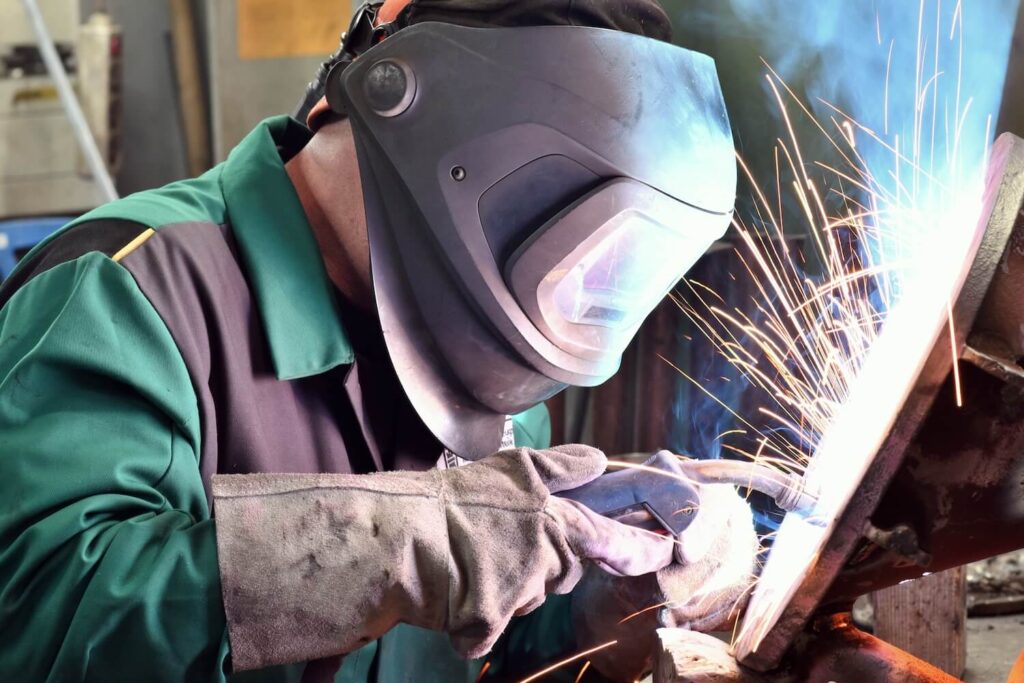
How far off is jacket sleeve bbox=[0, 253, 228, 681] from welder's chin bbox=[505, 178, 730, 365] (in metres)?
0.55

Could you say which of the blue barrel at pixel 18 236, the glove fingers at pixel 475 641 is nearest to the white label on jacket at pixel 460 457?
the glove fingers at pixel 475 641

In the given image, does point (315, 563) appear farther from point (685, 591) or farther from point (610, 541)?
point (685, 591)

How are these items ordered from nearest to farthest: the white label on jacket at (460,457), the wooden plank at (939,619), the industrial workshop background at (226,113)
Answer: the white label on jacket at (460,457) → the wooden plank at (939,619) → the industrial workshop background at (226,113)

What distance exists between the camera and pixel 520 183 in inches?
64.8

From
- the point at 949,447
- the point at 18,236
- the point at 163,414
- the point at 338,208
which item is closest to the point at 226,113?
the point at 18,236

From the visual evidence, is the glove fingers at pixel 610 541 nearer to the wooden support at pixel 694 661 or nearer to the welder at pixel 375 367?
the welder at pixel 375 367

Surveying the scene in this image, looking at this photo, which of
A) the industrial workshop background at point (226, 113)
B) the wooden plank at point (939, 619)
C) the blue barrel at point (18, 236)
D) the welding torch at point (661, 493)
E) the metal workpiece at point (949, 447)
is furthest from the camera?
the blue barrel at point (18, 236)

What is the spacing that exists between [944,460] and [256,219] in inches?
41.3

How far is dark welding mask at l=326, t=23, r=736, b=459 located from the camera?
1614 mm

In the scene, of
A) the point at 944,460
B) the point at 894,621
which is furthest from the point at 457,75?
the point at 894,621

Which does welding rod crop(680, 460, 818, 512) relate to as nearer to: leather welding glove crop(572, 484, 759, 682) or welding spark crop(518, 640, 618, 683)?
leather welding glove crop(572, 484, 759, 682)

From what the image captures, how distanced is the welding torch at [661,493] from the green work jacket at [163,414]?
0.40m

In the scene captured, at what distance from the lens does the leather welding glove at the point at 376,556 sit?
4.17 ft

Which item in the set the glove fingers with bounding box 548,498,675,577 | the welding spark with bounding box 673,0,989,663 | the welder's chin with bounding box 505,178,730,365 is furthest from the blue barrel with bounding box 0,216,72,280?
the glove fingers with bounding box 548,498,675,577
